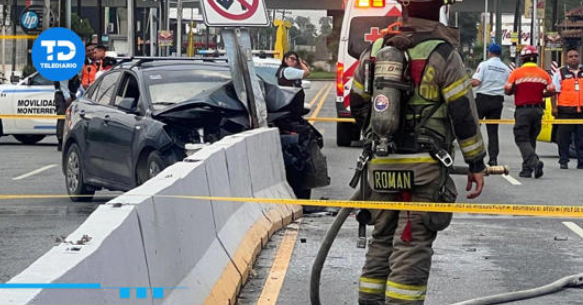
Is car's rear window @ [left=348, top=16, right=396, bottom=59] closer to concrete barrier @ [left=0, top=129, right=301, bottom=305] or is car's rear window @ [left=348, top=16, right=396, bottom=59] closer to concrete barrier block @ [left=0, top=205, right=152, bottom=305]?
concrete barrier @ [left=0, top=129, right=301, bottom=305]

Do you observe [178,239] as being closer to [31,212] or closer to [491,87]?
[31,212]

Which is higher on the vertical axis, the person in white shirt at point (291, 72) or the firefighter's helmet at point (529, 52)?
the firefighter's helmet at point (529, 52)

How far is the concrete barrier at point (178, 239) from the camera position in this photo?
448 centimetres

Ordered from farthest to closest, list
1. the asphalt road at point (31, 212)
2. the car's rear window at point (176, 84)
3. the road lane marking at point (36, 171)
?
the road lane marking at point (36, 171)
the car's rear window at point (176, 84)
the asphalt road at point (31, 212)

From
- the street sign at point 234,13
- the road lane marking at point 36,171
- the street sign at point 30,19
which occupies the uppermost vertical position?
the street sign at point 234,13

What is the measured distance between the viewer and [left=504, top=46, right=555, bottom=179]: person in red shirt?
58.2 ft

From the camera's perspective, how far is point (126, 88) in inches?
534

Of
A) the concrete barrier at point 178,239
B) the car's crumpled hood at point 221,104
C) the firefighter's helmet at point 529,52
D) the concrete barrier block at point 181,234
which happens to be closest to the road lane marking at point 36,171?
the car's crumpled hood at point 221,104

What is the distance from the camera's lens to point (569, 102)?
64.7 ft

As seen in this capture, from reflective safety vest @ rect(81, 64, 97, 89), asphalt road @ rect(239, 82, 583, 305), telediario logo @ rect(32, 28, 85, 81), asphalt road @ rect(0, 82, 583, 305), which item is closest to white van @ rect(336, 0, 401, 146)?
reflective safety vest @ rect(81, 64, 97, 89)

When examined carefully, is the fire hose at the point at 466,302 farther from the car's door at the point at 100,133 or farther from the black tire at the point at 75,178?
the black tire at the point at 75,178

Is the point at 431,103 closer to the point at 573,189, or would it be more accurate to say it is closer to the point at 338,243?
the point at 338,243

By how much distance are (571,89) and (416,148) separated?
1357 cm

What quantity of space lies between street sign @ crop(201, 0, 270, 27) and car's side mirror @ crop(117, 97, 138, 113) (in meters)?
1.12
